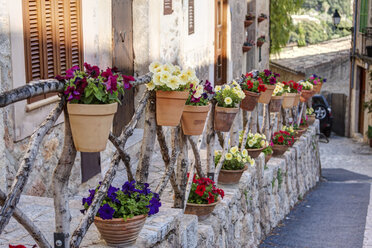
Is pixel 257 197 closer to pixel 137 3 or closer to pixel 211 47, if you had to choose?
pixel 137 3

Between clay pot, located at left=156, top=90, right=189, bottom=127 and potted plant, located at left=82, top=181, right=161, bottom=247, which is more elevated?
clay pot, located at left=156, top=90, right=189, bottom=127

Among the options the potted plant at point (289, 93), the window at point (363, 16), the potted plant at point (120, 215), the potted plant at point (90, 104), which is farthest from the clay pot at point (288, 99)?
the window at point (363, 16)

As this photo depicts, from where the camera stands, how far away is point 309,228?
25.6ft

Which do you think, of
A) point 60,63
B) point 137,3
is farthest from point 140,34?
point 60,63

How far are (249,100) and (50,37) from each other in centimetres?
257

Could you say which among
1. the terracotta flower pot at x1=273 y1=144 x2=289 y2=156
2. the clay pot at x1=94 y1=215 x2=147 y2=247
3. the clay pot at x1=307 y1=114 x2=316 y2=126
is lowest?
the clay pot at x1=307 y1=114 x2=316 y2=126

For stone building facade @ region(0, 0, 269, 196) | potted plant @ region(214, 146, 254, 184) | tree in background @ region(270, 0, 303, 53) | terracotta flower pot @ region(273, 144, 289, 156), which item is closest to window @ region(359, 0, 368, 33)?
tree in background @ region(270, 0, 303, 53)

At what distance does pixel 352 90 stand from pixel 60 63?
17.4 m

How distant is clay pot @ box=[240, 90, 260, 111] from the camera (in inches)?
260

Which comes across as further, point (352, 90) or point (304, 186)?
point (352, 90)

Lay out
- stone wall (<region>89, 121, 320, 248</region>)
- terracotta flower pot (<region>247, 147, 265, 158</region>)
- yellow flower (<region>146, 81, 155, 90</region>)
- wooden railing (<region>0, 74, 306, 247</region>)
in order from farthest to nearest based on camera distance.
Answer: terracotta flower pot (<region>247, 147, 265, 158</region>)
yellow flower (<region>146, 81, 155, 90</region>)
stone wall (<region>89, 121, 320, 248</region>)
wooden railing (<region>0, 74, 306, 247</region>)

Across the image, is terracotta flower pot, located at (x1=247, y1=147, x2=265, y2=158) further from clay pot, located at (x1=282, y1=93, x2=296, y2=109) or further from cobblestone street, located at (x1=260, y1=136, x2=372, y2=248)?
clay pot, located at (x1=282, y1=93, x2=296, y2=109)

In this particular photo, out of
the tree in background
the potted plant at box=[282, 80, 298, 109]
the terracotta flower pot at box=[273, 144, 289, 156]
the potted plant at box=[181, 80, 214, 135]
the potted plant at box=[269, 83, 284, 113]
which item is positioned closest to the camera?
the potted plant at box=[181, 80, 214, 135]

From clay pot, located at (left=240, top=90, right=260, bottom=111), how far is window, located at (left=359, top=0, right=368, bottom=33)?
13.6 metres
